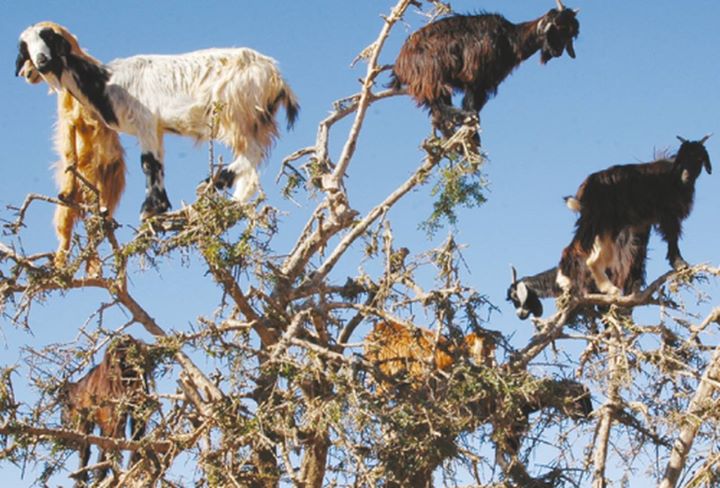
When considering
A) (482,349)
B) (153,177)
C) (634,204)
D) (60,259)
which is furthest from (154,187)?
(634,204)

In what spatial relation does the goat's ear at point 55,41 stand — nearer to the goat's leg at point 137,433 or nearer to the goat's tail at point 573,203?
the goat's leg at point 137,433

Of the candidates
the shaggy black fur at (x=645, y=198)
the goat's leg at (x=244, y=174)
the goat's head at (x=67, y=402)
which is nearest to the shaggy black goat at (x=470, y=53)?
the shaggy black fur at (x=645, y=198)

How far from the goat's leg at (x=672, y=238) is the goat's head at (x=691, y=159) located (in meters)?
0.30

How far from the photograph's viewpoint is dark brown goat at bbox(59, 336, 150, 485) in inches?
241

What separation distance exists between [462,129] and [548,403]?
157cm

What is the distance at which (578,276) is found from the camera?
26.6ft

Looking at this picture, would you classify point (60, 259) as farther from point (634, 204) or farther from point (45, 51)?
point (634, 204)

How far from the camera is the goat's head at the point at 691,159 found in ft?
26.7

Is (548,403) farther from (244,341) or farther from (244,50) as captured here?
(244,50)

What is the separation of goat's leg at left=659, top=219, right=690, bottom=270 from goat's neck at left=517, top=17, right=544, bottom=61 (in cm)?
143

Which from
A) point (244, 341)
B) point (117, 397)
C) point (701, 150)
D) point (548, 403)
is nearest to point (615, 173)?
point (701, 150)

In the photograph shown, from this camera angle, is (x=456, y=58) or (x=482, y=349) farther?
(x=456, y=58)

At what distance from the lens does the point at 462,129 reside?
267 inches

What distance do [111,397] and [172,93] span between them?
2.28m
